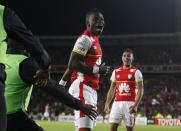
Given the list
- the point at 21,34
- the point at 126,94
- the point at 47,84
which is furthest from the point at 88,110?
the point at 126,94

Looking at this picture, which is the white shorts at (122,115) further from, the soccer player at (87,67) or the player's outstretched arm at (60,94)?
the player's outstretched arm at (60,94)

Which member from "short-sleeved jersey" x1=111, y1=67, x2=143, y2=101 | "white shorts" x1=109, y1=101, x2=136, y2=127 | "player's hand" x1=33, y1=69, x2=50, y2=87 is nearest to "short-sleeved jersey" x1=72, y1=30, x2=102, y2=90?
"player's hand" x1=33, y1=69, x2=50, y2=87

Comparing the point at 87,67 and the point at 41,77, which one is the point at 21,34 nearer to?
the point at 41,77

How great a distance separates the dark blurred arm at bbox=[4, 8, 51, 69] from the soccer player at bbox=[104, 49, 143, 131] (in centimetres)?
603

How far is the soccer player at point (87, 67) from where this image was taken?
6.02m

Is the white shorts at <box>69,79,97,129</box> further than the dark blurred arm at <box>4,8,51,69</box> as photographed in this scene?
Yes

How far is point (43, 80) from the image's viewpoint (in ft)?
12.1

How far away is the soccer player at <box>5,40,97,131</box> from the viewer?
377cm

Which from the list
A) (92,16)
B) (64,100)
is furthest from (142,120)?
(64,100)

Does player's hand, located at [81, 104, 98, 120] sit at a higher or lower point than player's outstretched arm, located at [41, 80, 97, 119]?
lower

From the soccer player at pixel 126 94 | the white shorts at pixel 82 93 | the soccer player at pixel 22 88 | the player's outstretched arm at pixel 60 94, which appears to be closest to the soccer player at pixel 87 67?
the white shorts at pixel 82 93

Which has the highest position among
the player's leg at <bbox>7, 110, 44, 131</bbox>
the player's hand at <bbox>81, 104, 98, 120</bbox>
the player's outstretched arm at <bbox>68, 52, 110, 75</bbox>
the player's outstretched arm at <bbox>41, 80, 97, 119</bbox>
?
the player's outstretched arm at <bbox>68, 52, 110, 75</bbox>

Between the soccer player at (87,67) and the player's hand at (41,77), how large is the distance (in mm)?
2301

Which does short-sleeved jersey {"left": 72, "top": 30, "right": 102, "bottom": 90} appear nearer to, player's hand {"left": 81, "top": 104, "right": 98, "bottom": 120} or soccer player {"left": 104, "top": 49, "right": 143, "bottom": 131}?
player's hand {"left": 81, "top": 104, "right": 98, "bottom": 120}
